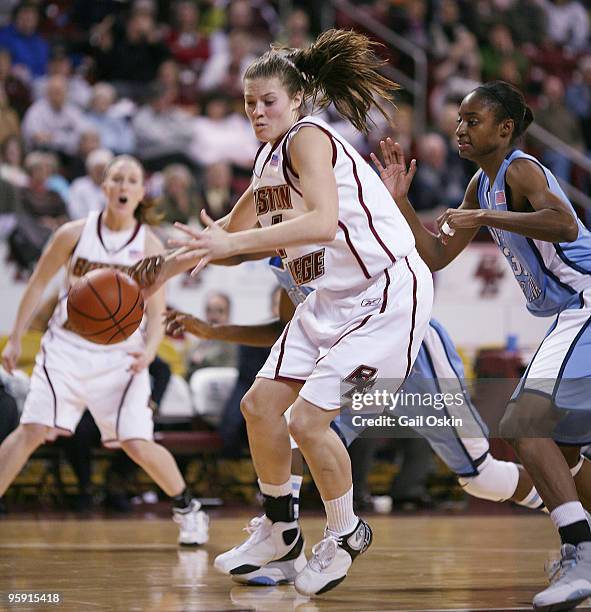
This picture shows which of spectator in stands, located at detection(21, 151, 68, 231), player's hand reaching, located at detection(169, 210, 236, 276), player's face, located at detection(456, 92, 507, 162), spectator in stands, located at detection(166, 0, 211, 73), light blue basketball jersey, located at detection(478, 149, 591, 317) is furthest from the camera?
spectator in stands, located at detection(166, 0, 211, 73)

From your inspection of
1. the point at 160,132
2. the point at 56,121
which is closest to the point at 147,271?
the point at 56,121

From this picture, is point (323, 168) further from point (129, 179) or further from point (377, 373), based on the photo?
point (129, 179)

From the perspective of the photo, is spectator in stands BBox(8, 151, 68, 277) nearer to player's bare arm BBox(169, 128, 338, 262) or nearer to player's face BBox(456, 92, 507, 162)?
player's face BBox(456, 92, 507, 162)

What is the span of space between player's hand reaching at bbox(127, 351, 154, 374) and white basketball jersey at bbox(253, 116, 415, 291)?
2123 millimetres

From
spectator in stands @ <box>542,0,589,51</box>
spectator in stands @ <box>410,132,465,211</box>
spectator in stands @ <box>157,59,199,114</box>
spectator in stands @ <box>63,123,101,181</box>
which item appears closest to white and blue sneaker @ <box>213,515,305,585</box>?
spectator in stands @ <box>63,123,101,181</box>

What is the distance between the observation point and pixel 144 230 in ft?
20.7

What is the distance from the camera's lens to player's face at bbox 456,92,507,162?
4.33 metres

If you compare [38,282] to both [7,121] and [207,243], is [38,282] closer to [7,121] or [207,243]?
[207,243]

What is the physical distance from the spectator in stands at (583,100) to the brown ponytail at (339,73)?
368 inches

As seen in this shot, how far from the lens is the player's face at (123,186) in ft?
20.0

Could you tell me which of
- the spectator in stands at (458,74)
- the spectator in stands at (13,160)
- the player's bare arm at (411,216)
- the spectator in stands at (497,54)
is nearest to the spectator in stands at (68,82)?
the spectator in stands at (13,160)

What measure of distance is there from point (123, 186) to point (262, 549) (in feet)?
8.41

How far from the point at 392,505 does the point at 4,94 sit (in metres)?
5.40

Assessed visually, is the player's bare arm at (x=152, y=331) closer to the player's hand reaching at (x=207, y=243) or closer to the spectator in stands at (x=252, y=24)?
the player's hand reaching at (x=207, y=243)
